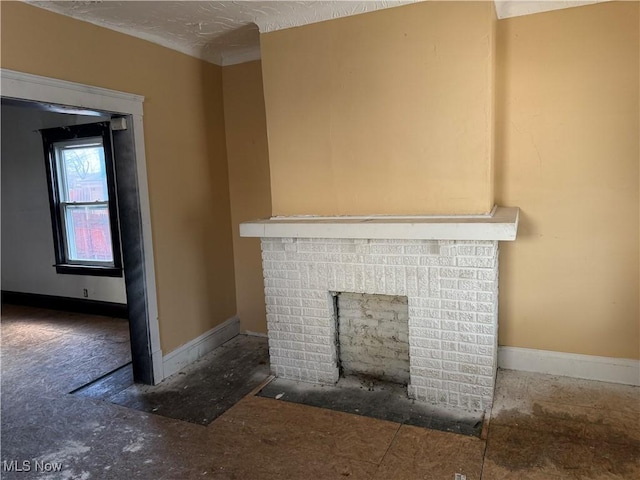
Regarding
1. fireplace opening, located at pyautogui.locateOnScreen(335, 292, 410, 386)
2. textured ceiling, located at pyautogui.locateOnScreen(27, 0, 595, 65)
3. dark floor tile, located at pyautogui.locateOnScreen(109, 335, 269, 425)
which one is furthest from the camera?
fireplace opening, located at pyautogui.locateOnScreen(335, 292, 410, 386)

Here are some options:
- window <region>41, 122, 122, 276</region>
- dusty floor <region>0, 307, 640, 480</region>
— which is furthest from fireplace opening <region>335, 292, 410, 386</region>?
window <region>41, 122, 122, 276</region>

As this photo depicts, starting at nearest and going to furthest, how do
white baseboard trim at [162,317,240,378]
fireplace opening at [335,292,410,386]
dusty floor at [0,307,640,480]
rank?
1. dusty floor at [0,307,640,480]
2. fireplace opening at [335,292,410,386]
3. white baseboard trim at [162,317,240,378]

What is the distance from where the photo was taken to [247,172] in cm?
395

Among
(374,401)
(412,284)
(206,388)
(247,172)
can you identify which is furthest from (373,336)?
(247,172)

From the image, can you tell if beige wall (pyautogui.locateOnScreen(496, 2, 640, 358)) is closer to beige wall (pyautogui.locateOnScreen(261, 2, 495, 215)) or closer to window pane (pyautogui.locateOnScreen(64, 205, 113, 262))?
beige wall (pyautogui.locateOnScreen(261, 2, 495, 215))

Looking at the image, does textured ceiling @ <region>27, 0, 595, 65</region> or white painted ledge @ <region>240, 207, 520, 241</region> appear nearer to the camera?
white painted ledge @ <region>240, 207, 520, 241</region>

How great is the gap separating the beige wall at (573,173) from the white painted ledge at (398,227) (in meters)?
0.33

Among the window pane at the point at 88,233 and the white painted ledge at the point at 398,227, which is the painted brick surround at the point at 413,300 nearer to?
the white painted ledge at the point at 398,227

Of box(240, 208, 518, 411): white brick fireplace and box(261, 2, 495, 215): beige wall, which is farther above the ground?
box(261, 2, 495, 215): beige wall

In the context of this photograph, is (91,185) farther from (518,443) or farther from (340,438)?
(518,443)

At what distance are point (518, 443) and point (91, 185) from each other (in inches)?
184

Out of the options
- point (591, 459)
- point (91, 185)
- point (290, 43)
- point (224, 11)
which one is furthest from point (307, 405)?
point (91, 185)

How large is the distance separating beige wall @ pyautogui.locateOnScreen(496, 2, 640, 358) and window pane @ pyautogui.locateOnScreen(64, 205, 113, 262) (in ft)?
13.2

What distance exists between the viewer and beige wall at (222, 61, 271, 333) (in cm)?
383
